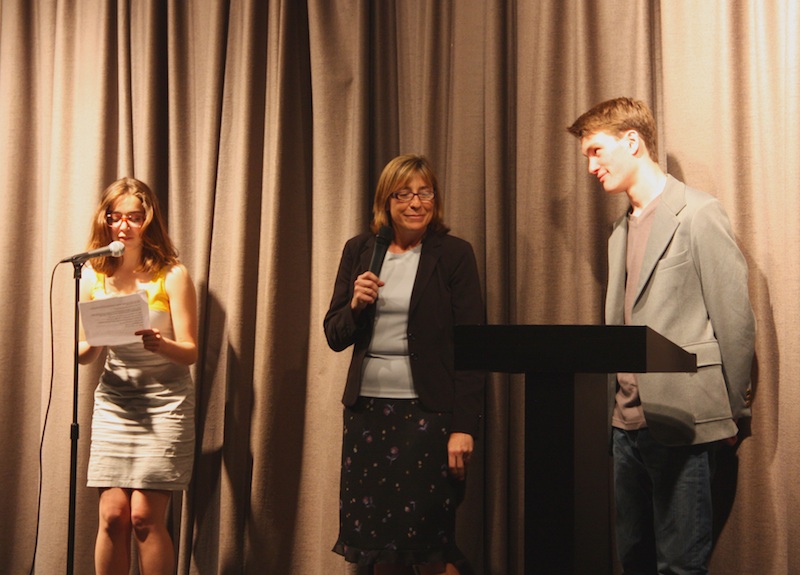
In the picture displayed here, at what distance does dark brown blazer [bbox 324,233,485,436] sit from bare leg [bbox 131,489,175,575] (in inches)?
36.5

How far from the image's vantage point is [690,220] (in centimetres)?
240

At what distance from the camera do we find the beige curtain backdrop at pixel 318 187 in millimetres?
2887

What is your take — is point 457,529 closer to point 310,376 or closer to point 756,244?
point 310,376

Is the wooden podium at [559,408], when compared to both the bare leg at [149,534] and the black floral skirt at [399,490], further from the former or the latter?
the bare leg at [149,534]

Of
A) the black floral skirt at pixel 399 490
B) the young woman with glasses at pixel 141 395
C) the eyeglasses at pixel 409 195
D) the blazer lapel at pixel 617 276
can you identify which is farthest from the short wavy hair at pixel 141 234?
the blazer lapel at pixel 617 276

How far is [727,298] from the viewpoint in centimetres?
232

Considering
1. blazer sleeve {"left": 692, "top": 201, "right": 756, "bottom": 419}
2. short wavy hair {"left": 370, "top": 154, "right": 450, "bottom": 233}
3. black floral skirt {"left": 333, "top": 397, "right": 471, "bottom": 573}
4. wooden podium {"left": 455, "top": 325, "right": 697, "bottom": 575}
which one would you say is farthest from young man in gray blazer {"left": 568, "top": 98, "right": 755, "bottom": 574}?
wooden podium {"left": 455, "top": 325, "right": 697, "bottom": 575}

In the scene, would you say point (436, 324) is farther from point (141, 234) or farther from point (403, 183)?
point (141, 234)

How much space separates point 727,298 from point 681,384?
0.28 meters

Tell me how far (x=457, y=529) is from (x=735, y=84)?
1988 mm

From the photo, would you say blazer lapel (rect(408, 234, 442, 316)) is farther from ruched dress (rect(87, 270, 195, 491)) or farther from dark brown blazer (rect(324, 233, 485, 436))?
ruched dress (rect(87, 270, 195, 491))

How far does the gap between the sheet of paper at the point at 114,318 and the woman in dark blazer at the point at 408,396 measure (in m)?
0.67

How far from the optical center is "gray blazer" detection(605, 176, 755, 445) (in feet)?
7.57

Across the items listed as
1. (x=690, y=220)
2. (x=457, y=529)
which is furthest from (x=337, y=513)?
(x=690, y=220)
